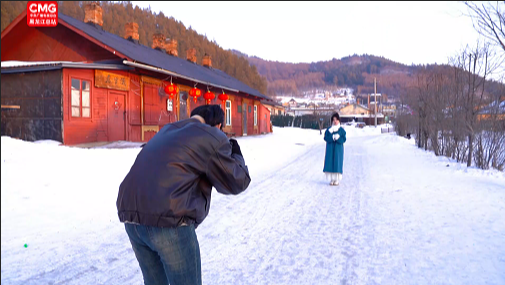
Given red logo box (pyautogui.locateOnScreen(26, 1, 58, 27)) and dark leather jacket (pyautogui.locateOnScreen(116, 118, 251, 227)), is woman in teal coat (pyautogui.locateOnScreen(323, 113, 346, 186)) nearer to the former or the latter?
dark leather jacket (pyautogui.locateOnScreen(116, 118, 251, 227))

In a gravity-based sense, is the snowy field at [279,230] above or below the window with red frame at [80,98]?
below

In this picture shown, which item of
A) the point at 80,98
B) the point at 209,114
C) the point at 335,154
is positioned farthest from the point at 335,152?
the point at 80,98

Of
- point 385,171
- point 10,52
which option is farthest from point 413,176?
point 10,52

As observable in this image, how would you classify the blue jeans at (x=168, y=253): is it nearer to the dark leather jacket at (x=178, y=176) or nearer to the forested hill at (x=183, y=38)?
the dark leather jacket at (x=178, y=176)

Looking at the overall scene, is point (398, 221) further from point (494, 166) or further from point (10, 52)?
point (10, 52)

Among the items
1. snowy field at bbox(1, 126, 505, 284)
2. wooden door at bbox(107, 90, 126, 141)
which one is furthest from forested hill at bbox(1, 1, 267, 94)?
snowy field at bbox(1, 126, 505, 284)

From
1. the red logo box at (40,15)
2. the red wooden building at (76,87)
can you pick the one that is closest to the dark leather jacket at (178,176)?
the red wooden building at (76,87)

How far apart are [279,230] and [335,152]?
4.18 meters

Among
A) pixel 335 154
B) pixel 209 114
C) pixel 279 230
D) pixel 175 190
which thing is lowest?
pixel 279 230

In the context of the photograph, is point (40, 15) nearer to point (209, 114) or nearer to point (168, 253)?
point (209, 114)

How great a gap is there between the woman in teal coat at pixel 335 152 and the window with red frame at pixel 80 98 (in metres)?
9.36

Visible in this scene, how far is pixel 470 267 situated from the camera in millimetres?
3838

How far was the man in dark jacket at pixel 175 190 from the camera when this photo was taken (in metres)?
1.94

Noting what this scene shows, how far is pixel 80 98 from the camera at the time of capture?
13.1 m
